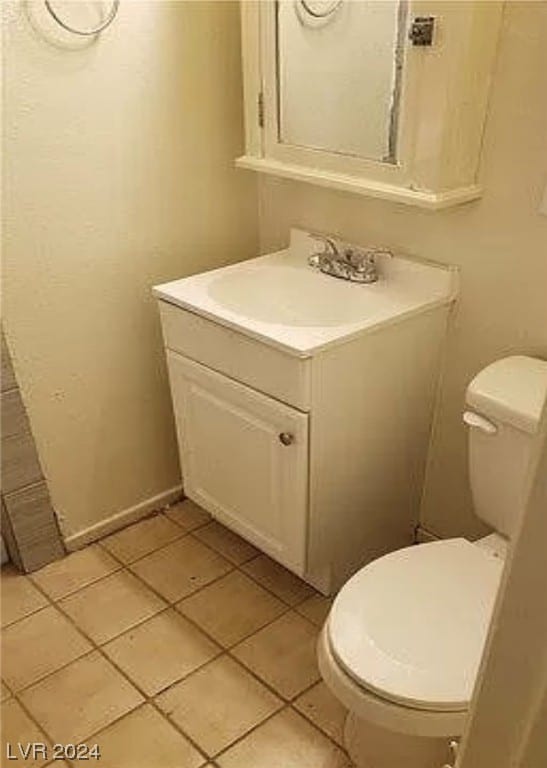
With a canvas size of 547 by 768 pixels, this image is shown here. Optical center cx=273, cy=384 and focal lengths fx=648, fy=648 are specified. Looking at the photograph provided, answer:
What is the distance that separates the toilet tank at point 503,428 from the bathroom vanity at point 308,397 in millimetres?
220

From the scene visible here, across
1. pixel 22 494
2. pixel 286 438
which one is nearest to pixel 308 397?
pixel 286 438

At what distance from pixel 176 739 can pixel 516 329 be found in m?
1.17

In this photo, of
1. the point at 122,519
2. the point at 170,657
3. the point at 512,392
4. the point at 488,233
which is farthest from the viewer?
the point at 122,519

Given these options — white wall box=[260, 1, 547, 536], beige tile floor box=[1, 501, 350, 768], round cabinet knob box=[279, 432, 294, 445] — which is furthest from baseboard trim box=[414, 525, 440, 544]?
round cabinet knob box=[279, 432, 294, 445]

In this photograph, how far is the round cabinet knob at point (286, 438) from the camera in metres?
Result: 1.43

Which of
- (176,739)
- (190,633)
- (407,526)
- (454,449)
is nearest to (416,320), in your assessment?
(454,449)

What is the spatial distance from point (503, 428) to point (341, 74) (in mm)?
885

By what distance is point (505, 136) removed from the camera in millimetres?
1326

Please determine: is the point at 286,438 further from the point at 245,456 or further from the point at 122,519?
the point at 122,519

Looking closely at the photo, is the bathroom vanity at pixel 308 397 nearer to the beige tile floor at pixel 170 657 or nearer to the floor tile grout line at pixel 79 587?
the beige tile floor at pixel 170 657

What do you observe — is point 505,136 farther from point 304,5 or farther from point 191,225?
point 191,225

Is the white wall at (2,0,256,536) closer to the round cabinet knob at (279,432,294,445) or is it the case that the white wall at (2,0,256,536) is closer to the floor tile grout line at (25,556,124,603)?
the floor tile grout line at (25,556,124,603)

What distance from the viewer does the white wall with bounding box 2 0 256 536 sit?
1.44 metres

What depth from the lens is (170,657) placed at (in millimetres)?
1592
